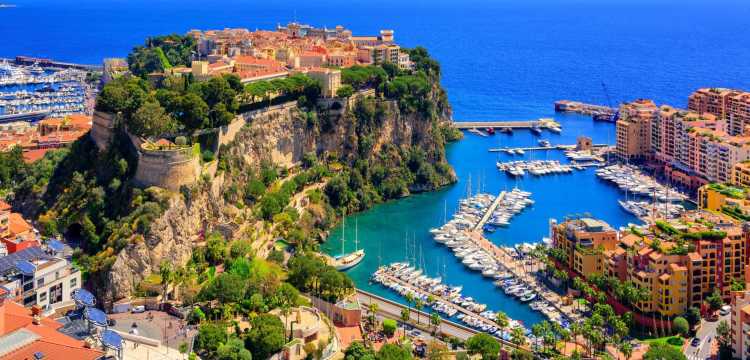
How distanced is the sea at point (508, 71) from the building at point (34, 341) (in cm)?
1719

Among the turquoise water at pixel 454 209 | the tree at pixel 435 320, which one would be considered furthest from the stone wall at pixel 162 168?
the tree at pixel 435 320

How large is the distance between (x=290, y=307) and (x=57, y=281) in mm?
8002

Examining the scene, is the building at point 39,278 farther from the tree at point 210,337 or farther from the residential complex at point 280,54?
the residential complex at point 280,54

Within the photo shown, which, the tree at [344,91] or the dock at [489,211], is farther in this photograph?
the tree at [344,91]

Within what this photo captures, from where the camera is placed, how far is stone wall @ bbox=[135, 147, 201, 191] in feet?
125

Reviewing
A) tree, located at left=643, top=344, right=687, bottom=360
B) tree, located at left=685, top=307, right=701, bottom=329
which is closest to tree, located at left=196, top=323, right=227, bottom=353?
tree, located at left=643, top=344, right=687, bottom=360

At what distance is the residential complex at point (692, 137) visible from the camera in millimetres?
53344

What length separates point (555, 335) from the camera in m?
33.1

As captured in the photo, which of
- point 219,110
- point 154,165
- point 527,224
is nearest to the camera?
point 154,165

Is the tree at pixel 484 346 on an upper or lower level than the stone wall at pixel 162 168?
lower

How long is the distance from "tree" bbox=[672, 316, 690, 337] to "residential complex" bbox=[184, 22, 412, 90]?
2631 centimetres

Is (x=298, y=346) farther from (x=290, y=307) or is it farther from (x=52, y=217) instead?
(x=52, y=217)

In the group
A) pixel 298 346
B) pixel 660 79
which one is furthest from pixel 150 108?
pixel 660 79

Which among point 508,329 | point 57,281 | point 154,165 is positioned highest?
point 154,165
